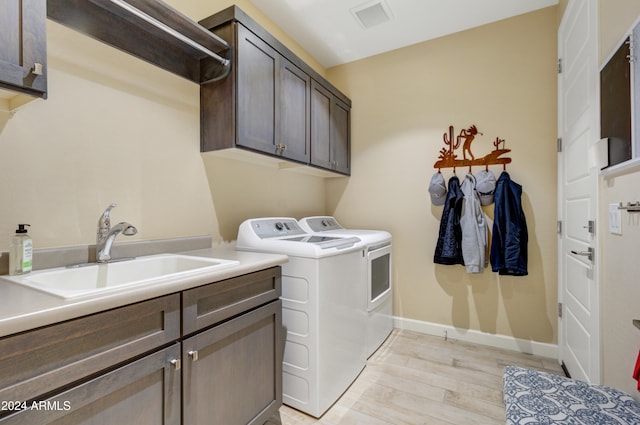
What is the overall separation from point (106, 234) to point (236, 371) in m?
0.85

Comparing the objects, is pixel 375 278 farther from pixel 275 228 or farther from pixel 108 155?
pixel 108 155

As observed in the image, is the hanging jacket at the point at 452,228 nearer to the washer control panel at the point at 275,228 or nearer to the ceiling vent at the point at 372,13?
the washer control panel at the point at 275,228

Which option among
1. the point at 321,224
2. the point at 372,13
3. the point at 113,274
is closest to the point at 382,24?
the point at 372,13

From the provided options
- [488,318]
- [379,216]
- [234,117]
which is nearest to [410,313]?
[488,318]

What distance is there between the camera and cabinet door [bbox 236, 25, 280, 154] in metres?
1.72

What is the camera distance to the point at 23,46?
94 centimetres

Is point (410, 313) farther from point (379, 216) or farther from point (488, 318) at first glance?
point (379, 216)

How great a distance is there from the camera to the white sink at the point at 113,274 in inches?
36.7

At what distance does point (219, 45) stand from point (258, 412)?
195cm

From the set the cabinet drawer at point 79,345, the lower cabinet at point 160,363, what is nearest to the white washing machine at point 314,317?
the lower cabinet at point 160,363

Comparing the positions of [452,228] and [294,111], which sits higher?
[294,111]

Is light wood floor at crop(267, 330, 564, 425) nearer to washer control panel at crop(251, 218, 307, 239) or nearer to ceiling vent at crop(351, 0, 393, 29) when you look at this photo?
washer control panel at crop(251, 218, 307, 239)

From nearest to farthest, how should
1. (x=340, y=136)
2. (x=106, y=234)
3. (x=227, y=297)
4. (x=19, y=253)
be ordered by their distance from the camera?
(x=19, y=253), (x=227, y=297), (x=106, y=234), (x=340, y=136)

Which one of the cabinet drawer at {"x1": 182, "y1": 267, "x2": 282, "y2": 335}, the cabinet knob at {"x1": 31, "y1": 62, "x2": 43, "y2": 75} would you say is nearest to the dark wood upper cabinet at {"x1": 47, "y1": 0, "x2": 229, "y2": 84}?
the cabinet knob at {"x1": 31, "y1": 62, "x2": 43, "y2": 75}
